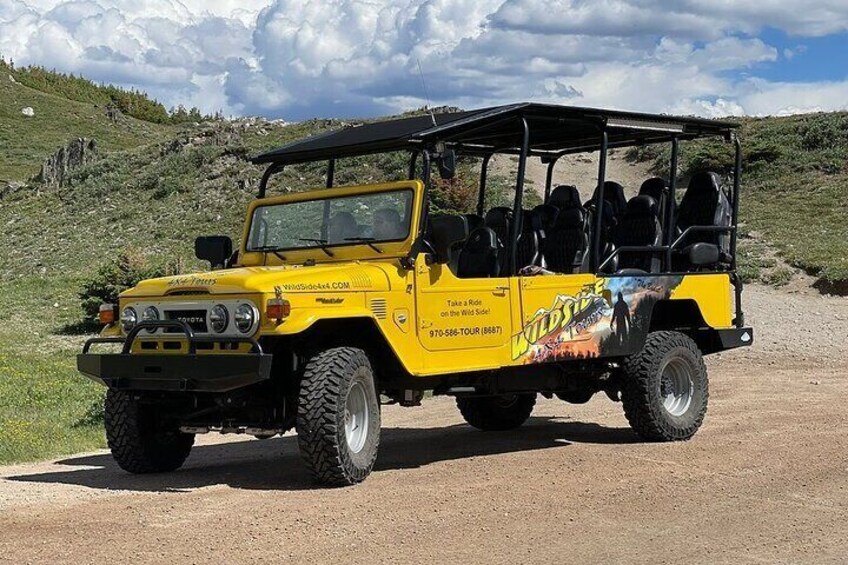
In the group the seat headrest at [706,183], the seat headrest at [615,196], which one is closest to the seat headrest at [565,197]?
the seat headrest at [615,196]

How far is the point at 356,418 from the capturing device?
8703 mm

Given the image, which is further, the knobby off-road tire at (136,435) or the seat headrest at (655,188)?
the seat headrest at (655,188)

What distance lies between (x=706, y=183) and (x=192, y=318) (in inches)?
227

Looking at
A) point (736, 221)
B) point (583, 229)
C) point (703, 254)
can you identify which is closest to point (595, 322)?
point (583, 229)

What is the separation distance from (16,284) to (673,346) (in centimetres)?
2582

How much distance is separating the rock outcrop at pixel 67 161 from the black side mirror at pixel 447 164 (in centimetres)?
4182

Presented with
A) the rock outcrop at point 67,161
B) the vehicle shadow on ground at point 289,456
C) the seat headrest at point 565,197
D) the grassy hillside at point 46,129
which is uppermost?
the grassy hillside at point 46,129

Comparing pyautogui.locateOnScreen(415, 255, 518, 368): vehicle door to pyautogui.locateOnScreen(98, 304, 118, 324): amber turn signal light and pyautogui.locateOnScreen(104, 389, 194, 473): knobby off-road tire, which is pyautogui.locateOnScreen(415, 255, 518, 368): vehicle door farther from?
pyautogui.locateOnScreen(98, 304, 118, 324): amber turn signal light

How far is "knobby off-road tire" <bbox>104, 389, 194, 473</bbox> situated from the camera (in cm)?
Result: 909

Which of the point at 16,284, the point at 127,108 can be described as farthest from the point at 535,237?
the point at 127,108

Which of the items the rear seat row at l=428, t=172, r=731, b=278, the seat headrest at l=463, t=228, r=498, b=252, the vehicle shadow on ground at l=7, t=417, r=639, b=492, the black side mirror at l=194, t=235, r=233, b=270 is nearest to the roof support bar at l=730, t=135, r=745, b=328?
the rear seat row at l=428, t=172, r=731, b=278

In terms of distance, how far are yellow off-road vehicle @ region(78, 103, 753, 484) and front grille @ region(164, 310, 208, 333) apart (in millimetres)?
A: 14

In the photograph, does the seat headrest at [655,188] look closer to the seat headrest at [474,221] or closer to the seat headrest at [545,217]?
the seat headrest at [545,217]

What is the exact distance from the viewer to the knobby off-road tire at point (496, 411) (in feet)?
40.1
